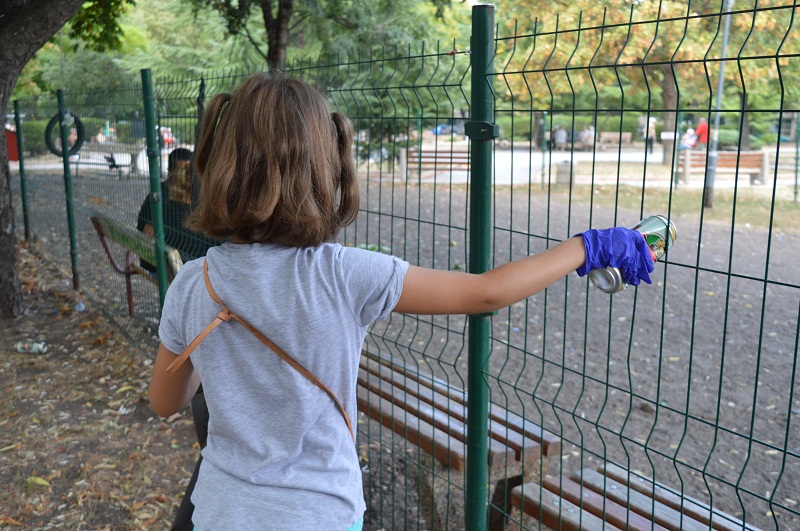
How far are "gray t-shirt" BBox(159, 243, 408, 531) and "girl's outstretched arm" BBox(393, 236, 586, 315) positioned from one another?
35mm

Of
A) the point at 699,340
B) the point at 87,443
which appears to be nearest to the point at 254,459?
the point at 87,443

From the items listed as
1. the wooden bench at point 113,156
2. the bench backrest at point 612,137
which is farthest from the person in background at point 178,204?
the bench backrest at point 612,137

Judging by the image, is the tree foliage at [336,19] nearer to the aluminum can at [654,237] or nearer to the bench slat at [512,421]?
the bench slat at [512,421]

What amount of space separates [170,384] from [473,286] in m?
0.71

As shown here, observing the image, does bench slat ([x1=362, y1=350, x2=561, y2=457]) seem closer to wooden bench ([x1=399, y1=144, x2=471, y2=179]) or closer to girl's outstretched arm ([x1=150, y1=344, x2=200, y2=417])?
wooden bench ([x1=399, y1=144, x2=471, y2=179])

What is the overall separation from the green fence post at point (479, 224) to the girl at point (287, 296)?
78 cm

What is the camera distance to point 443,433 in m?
3.20

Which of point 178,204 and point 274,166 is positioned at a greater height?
point 274,166

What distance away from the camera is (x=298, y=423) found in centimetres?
156

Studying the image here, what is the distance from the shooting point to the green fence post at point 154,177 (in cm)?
498

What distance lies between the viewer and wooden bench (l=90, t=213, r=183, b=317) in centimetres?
525

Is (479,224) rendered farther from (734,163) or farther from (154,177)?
(734,163)

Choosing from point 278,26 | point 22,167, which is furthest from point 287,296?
point 22,167

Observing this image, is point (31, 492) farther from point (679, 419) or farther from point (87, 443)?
point (679, 419)
